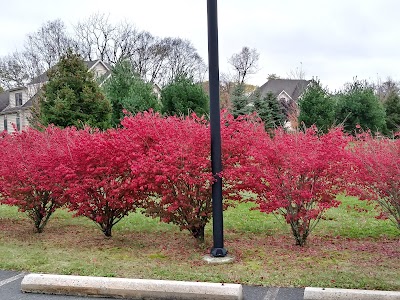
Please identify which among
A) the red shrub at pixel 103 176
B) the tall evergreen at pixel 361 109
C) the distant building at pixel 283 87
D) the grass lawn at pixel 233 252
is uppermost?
the distant building at pixel 283 87

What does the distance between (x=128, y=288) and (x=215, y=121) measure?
2313 millimetres

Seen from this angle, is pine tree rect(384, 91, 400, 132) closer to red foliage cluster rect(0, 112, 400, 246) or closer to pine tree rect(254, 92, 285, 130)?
pine tree rect(254, 92, 285, 130)

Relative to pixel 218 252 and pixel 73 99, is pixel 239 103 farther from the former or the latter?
pixel 218 252

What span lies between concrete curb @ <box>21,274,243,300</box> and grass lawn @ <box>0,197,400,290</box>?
486mm

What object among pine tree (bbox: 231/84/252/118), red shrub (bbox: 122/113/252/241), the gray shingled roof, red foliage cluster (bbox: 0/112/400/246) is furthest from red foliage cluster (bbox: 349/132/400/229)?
the gray shingled roof

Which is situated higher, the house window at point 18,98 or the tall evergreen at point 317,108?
the house window at point 18,98

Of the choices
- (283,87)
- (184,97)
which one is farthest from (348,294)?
(283,87)

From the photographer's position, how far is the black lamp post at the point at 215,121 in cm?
591

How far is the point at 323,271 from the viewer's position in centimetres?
532

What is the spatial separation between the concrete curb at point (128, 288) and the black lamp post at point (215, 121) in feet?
4.12

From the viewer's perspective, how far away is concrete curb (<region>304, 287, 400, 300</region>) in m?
4.29

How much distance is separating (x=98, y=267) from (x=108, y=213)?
1686mm

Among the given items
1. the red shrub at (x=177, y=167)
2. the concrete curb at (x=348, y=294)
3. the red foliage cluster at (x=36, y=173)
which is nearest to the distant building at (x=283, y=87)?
the red foliage cluster at (x=36, y=173)

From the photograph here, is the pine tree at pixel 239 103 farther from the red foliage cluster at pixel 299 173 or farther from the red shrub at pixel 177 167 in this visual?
the red foliage cluster at pixel 299 173
